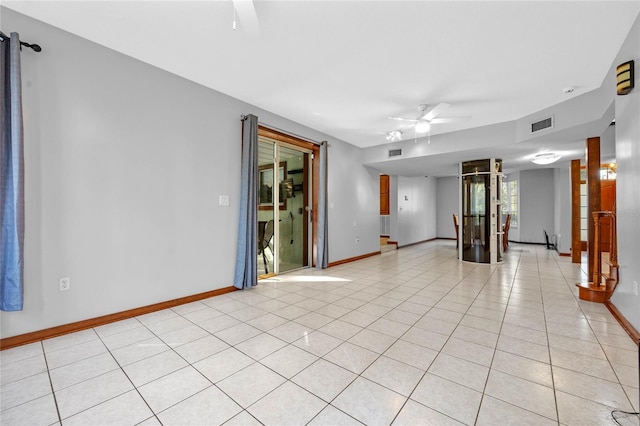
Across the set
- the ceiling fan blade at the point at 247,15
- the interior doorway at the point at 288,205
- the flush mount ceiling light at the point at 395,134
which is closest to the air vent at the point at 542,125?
the flush mount ceiling light at the point at 395,134

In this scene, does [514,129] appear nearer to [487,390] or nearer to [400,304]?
[400,304]

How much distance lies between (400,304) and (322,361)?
1617 millimetres

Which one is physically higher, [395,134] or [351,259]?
[395,134]

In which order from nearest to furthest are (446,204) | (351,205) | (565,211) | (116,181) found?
(116,181)
(351,205)
(565,211)
(446,204)

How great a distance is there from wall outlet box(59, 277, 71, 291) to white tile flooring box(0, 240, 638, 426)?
0.43 metres

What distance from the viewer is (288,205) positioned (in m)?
5.71

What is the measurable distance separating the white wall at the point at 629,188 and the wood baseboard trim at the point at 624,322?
4cm

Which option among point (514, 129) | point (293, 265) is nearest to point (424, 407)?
point (293, 265)

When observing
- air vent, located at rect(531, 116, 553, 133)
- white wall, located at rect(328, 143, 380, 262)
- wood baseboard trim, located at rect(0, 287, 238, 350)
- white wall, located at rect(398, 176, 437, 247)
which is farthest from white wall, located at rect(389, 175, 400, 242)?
wood baseboard trim, located at rect(0, 287, 238, 350)

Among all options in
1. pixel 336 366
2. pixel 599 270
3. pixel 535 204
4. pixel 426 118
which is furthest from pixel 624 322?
pixel 535 204

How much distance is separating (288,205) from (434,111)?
3.21m

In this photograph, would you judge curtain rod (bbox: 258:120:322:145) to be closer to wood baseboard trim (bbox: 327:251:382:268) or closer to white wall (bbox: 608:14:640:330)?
wood baseboard trim (bbox: 327:251:382:268)

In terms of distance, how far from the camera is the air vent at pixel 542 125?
13.9 ft

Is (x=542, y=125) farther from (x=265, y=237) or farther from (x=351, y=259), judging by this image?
(x=265, y=237)
